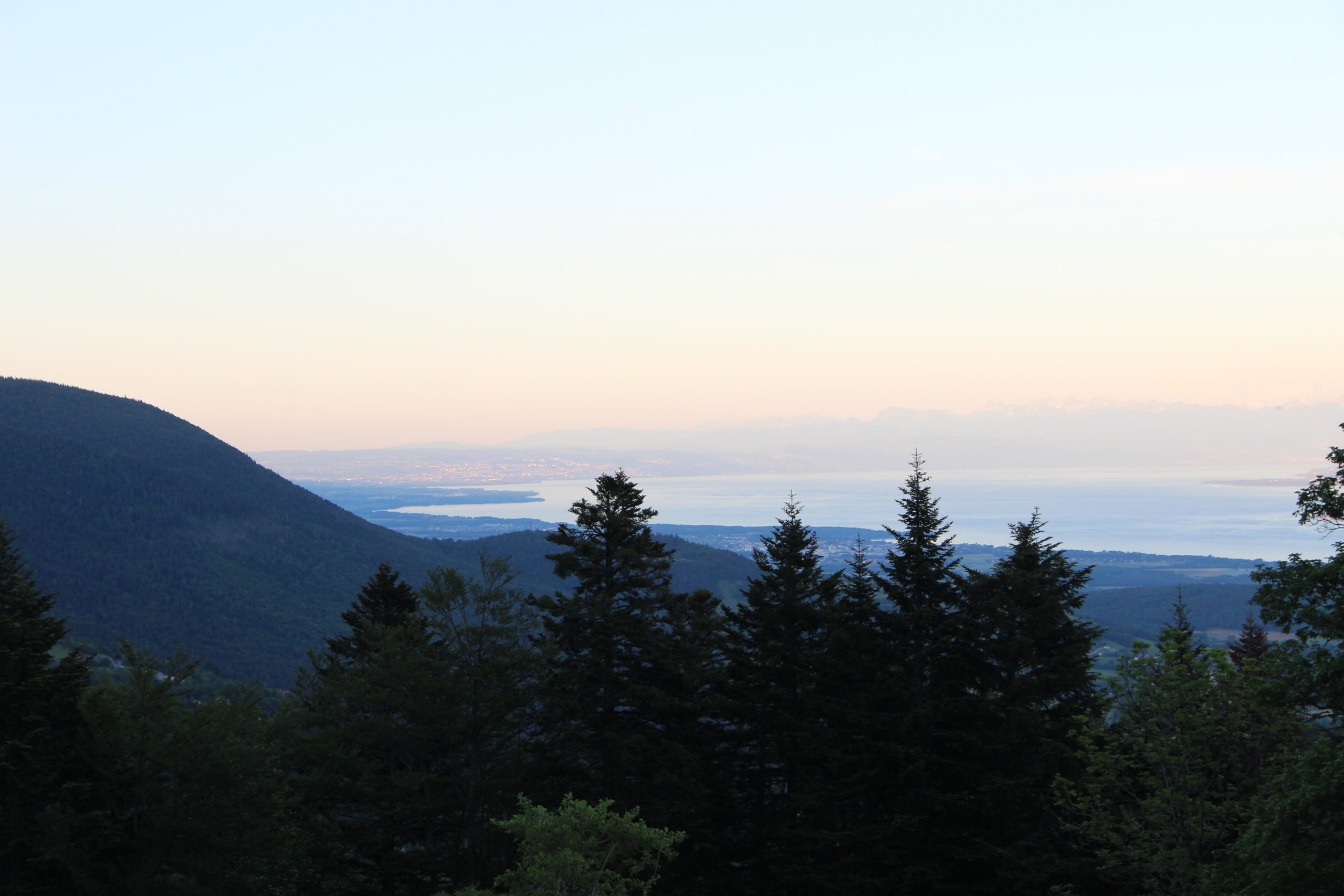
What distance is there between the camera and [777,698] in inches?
1495

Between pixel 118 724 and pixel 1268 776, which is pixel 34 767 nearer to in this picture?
pixel 118 724

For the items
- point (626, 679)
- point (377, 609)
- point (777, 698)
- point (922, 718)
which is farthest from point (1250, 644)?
point (377, 609)

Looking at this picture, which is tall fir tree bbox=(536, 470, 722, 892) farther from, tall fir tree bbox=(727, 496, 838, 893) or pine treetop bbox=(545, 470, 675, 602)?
tall fir tree bbox=(727, 496, 838, 893)

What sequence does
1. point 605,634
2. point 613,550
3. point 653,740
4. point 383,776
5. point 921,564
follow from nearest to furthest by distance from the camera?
point 921,564
point 653,740
point 605,634
point 613,550
point 383,776

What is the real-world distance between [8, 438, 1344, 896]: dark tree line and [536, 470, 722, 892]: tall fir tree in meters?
0.13

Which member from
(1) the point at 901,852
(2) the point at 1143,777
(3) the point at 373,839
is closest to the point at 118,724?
(3) the point at 373,839

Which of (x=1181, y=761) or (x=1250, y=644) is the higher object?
(x=1181, y=761)

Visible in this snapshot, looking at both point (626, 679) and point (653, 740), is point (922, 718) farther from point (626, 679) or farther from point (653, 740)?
point (626, 679)

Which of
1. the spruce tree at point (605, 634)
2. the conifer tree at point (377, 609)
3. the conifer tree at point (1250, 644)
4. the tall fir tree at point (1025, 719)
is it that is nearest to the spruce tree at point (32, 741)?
the conifer tree at point (377, 609)

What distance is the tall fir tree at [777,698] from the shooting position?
1428 inches

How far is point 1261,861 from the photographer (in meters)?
20.1

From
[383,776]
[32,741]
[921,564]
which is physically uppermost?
[921,564]

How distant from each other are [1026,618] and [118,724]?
31.9 meters

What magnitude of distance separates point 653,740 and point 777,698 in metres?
5.23
